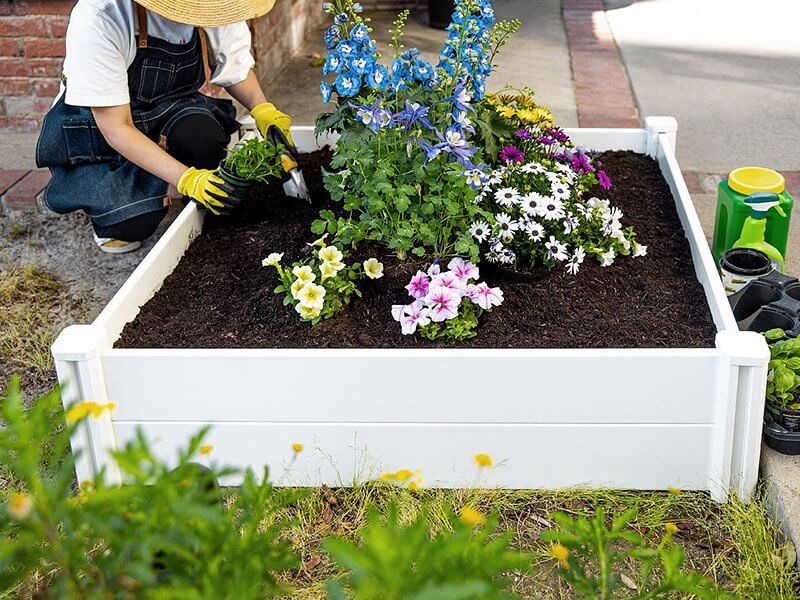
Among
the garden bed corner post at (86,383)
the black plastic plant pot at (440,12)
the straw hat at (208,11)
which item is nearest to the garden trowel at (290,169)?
the straw hat at (208,11)

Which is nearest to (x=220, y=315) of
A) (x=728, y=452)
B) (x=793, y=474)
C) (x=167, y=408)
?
(x=167, y=408)

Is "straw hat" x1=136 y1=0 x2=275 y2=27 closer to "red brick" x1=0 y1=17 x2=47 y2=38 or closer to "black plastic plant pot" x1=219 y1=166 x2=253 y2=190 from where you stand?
"black plastic plant pot" x1=219 y1=166 x2=253 y2=190

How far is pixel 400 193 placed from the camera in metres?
2.08

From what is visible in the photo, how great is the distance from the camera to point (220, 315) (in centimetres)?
219

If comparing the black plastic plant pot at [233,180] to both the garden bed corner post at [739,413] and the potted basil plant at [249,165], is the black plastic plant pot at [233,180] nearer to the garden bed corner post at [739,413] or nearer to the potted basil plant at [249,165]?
the potted basil plant at [249,165]

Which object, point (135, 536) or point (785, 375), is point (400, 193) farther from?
point (135, 536)

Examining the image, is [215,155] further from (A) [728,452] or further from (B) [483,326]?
(A) [728,452]

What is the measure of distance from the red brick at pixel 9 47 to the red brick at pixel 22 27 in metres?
0.02

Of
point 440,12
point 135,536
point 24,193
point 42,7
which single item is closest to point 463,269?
point 135,536

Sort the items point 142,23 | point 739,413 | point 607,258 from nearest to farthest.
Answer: point 739,413 < point 607,258 < point 142,23

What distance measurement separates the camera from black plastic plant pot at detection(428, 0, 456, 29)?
5.45 m

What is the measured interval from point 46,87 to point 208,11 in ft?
5.83

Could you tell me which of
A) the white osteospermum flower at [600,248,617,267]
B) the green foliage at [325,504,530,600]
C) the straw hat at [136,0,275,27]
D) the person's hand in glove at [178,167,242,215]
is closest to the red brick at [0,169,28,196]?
the person's hand in glove at [178,167,242,215]

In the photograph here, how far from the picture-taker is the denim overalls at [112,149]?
2.86 m
